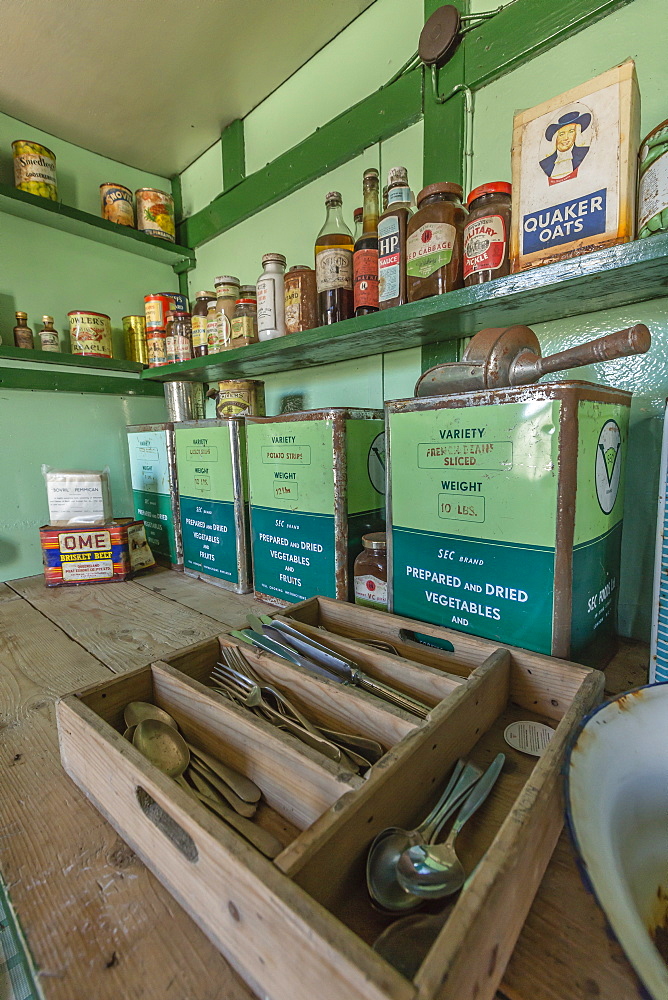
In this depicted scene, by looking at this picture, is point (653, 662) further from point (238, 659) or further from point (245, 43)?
point (245, 43)

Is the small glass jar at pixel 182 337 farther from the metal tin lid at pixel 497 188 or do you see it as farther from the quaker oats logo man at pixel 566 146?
the quaker oats logo man at pixel 566 146

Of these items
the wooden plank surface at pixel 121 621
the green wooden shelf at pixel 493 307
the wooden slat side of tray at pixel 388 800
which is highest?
the green wooden shelf at pixel 493 307

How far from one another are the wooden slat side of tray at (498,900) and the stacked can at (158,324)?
1372 mm

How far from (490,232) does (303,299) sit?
0.41 metres

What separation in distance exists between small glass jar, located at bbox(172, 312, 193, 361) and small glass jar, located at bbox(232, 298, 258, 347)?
258mm

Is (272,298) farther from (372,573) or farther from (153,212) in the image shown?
(153,212)

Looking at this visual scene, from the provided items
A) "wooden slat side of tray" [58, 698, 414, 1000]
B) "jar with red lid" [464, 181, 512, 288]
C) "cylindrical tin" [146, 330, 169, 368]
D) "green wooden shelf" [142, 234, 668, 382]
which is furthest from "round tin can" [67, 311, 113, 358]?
"wooden slat side of tray" [58, 698, 414, 1000]

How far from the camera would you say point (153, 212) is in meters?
1.42

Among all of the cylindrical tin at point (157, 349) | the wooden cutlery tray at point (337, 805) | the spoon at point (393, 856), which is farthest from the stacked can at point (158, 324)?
the spoon at point (393, 856)

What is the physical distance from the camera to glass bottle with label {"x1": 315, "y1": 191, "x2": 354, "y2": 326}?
2.88ft

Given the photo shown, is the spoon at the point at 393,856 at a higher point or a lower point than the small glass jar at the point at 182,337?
lower

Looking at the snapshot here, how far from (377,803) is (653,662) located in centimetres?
41

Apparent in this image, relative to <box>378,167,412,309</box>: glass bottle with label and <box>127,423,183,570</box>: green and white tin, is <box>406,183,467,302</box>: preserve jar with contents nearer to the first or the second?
<box>378,167,412,309</box>: glass bottle with label

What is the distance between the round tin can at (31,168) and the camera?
117cm
